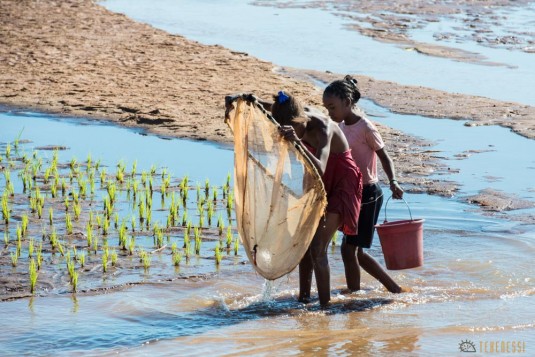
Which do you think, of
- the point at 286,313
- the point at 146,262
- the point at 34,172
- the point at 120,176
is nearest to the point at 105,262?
the point at 146,262

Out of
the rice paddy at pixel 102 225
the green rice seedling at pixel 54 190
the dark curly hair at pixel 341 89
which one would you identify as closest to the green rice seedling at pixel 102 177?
the rice paddy at pixel 102 225

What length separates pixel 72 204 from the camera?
8453mm

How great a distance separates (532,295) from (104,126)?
642cm

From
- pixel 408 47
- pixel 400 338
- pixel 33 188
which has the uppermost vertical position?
pixel 408 47

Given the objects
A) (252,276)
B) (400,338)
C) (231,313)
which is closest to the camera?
(400,338)

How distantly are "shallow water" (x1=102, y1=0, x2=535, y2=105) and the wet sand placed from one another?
124 centimetres

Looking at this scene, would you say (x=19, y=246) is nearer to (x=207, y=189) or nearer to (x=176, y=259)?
(x=176, y=259)

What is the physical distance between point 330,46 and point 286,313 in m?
12.9

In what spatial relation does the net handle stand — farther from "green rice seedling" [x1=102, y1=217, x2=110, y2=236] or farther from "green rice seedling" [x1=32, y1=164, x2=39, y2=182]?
"green rice seedling" [x1=32, y1=164, x2=39, y2=182]

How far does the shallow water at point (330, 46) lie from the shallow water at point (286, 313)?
6.71m

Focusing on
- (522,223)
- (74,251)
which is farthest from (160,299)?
(522,223)

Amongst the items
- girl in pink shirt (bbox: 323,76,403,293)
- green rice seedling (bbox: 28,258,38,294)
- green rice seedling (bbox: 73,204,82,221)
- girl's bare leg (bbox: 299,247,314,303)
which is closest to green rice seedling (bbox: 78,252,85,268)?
green rice seedling (bbox: 28,258,38,294)

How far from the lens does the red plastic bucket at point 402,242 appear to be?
246 inches

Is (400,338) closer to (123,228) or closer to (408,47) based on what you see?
(123,228)
